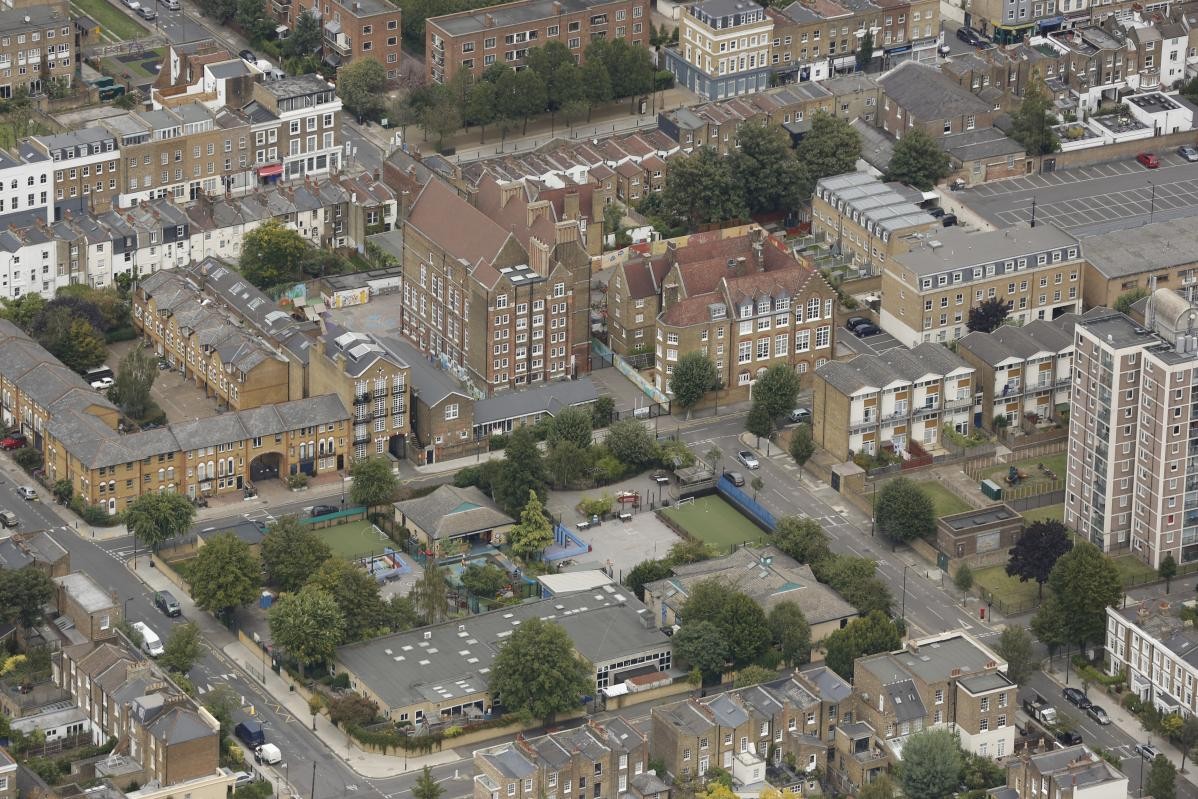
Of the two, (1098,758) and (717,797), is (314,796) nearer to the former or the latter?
(717,797)

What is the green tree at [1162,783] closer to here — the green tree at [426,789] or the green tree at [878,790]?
the green tree at [878,790]

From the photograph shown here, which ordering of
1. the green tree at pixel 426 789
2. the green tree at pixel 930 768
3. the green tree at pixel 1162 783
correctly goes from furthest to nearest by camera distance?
the green tree at pixel 1162 783 < the green tree at pixel 930 768 < the green tree at pixel 426 789

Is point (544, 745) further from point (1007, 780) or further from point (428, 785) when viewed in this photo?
point (1007, 780)

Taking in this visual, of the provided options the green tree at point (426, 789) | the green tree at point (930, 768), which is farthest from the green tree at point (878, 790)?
the green tree at point (426, 789)

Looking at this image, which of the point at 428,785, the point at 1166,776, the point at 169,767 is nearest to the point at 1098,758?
the point at 1166,776

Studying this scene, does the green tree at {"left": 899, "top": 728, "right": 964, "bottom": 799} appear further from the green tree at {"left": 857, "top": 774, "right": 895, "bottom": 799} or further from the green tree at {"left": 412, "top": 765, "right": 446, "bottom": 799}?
the green tree at {"left": 412, "top": 765, "right": 446, "bottom": 799}

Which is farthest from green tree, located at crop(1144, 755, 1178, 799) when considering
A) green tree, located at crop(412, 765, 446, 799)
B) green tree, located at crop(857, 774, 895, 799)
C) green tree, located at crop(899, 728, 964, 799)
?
green tree, located at crop(412, 765, 446, 799)
